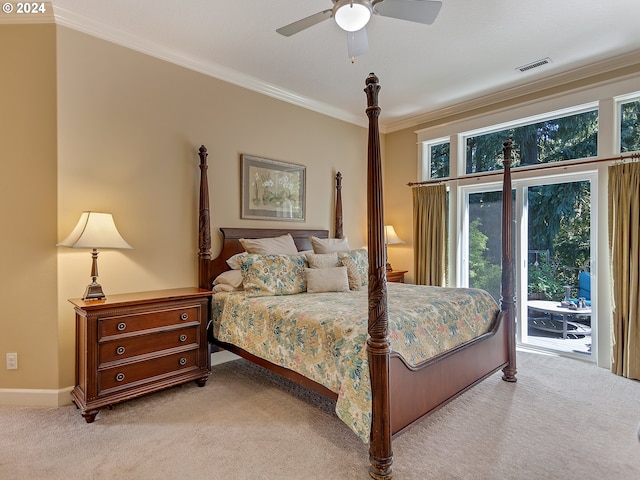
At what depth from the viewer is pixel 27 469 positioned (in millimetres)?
1878

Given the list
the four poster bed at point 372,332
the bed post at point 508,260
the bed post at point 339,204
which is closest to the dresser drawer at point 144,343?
the four poster bed at point 372,332

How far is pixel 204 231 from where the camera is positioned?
10.8 ft

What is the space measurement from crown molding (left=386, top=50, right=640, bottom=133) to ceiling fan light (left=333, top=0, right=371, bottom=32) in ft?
8.79

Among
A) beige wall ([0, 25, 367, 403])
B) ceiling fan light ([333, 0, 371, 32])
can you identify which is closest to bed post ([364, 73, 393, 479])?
ceiling fan light ([333, 0, 371, 32])

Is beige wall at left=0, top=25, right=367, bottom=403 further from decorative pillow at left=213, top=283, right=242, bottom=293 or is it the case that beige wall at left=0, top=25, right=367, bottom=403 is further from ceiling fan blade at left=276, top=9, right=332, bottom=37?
ceiling fan blade at left=276, top=9, right=332, bottom=37

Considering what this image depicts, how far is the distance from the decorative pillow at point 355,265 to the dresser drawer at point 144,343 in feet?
4.87

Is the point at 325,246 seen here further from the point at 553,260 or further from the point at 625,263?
the point at 625,263

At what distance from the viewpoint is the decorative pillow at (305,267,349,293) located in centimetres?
320

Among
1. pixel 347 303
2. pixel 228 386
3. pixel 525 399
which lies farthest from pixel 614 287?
pixel 228 386

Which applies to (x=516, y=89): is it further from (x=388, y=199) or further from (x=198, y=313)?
(x=198, y=313)

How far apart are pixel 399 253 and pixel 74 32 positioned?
4258mm

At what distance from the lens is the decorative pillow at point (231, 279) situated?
325 centimetres

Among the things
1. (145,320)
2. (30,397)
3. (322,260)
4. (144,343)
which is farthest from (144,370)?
(322,260)

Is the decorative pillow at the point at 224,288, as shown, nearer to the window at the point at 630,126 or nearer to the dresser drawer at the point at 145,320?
the dresser drawer at the point at 145,320
